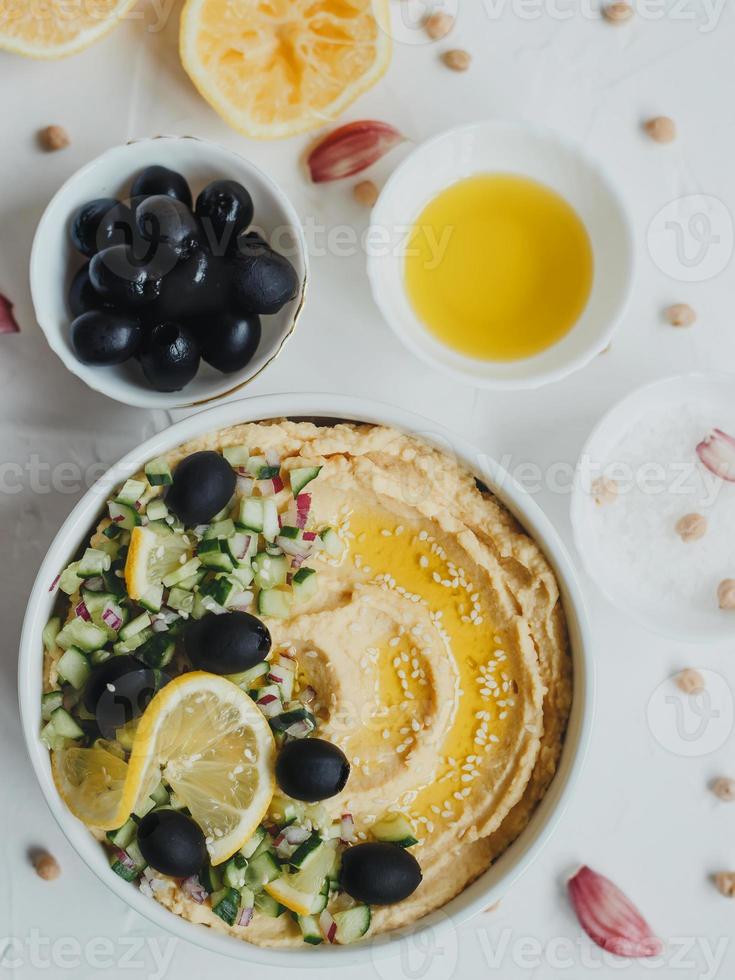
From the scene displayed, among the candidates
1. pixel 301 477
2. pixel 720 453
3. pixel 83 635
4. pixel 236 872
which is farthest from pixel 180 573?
pixel 720 453

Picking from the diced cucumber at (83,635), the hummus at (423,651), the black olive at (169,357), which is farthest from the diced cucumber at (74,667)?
the black olive at (169,357)

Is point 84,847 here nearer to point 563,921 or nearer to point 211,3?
point 563,921

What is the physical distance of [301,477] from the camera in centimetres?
241

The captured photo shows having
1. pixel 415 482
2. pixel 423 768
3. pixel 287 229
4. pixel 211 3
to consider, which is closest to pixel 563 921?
pixel 423 768

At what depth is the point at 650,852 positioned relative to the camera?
2934 mm

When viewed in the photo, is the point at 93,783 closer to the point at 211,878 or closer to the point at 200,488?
the point at 211,878

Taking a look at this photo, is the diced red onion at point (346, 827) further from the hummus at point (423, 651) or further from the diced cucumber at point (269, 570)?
the diced cucumber at point (269, 570)

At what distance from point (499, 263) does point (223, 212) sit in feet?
2.65

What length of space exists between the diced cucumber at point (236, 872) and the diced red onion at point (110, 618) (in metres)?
0.63

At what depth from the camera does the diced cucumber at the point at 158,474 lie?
239 centimetres

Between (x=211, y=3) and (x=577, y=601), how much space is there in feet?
6.15

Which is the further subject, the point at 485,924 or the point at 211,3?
the point at 485,924

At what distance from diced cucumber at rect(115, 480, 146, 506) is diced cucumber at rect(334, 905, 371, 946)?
1.16 meters

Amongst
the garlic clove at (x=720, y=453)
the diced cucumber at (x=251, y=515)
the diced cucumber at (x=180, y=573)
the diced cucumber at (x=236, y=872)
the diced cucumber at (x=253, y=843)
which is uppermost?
the garlic clove at (x=720, y=453)
